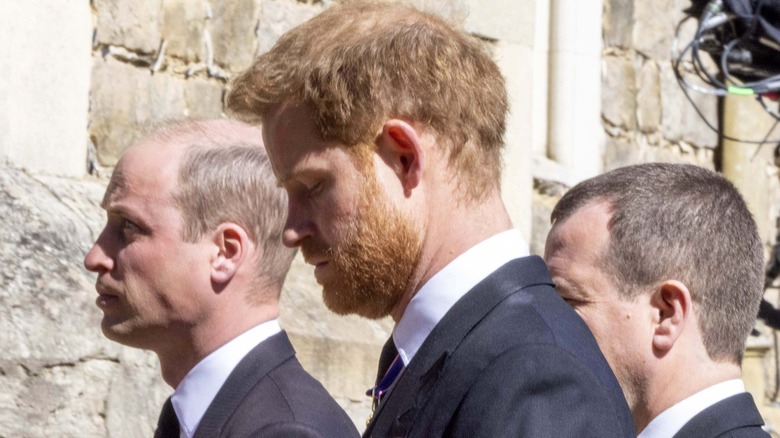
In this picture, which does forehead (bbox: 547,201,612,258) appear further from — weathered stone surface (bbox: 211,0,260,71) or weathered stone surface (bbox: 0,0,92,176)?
weathered stone surface (bbox: 211,0,260,71)

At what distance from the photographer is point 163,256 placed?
304 cm

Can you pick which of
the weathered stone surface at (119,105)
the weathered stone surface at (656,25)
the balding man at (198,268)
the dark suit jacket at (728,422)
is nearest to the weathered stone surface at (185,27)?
the weathered stone surface at (119,105)

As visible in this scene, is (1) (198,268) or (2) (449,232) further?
(1) (198,268)

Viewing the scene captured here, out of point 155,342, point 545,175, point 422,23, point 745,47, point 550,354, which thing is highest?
point 422,23

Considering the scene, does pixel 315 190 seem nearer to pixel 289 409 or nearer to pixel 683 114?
pixel 289 409

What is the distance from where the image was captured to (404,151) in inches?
89.6

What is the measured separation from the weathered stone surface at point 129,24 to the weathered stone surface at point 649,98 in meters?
3.71

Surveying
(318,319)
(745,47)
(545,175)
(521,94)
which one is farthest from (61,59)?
(745,47)

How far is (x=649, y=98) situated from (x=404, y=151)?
6143mm

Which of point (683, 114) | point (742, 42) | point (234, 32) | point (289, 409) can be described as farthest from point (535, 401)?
point (683, 114)

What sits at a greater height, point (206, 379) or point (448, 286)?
point (448, 286)

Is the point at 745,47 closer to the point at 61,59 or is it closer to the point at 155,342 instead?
the point at 61,59

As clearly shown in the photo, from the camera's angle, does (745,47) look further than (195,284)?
Yes

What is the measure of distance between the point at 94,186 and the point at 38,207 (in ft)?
1.33
